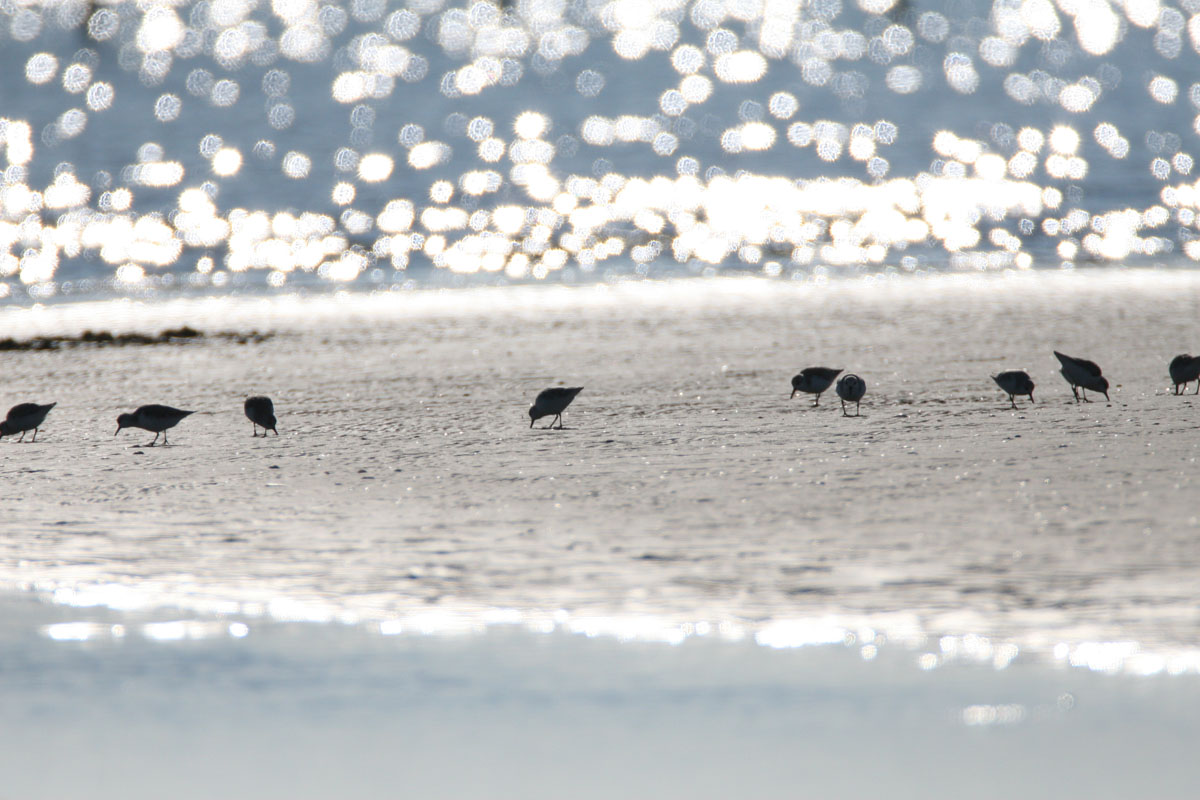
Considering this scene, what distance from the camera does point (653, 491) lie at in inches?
282

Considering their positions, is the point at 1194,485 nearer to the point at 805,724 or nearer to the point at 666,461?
the point at 666,461

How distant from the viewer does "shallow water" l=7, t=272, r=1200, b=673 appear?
201 inches

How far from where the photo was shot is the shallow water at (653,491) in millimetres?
5102

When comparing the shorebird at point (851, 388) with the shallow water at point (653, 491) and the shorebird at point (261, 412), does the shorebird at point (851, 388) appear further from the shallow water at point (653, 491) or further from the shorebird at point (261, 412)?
the shorebird at point (261, 412)

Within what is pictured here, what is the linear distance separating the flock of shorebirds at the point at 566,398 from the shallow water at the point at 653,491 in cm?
16

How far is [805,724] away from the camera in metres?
3.93

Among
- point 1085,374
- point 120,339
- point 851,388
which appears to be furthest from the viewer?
point 120,339

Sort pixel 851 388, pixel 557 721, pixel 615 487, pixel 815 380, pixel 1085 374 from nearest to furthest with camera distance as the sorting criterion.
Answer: pixel 557 721, pixel 615 487, pixel 851 388, pixel 1085 374, pixel 815 380

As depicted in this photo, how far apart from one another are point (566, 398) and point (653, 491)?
81.0 inches

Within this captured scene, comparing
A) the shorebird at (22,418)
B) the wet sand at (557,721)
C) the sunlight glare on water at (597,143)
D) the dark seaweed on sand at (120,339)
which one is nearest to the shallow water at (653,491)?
the shorebird at (22,418)

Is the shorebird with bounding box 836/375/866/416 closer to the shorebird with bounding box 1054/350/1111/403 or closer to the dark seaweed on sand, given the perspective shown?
the shorebird with bounding box 1054/350/1111/403

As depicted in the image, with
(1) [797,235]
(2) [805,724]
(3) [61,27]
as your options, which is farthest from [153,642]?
(3) [61,27]

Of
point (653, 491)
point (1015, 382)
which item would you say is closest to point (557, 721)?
point (653, 491)

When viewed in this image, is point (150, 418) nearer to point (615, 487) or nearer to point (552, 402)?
point (552, 402)
